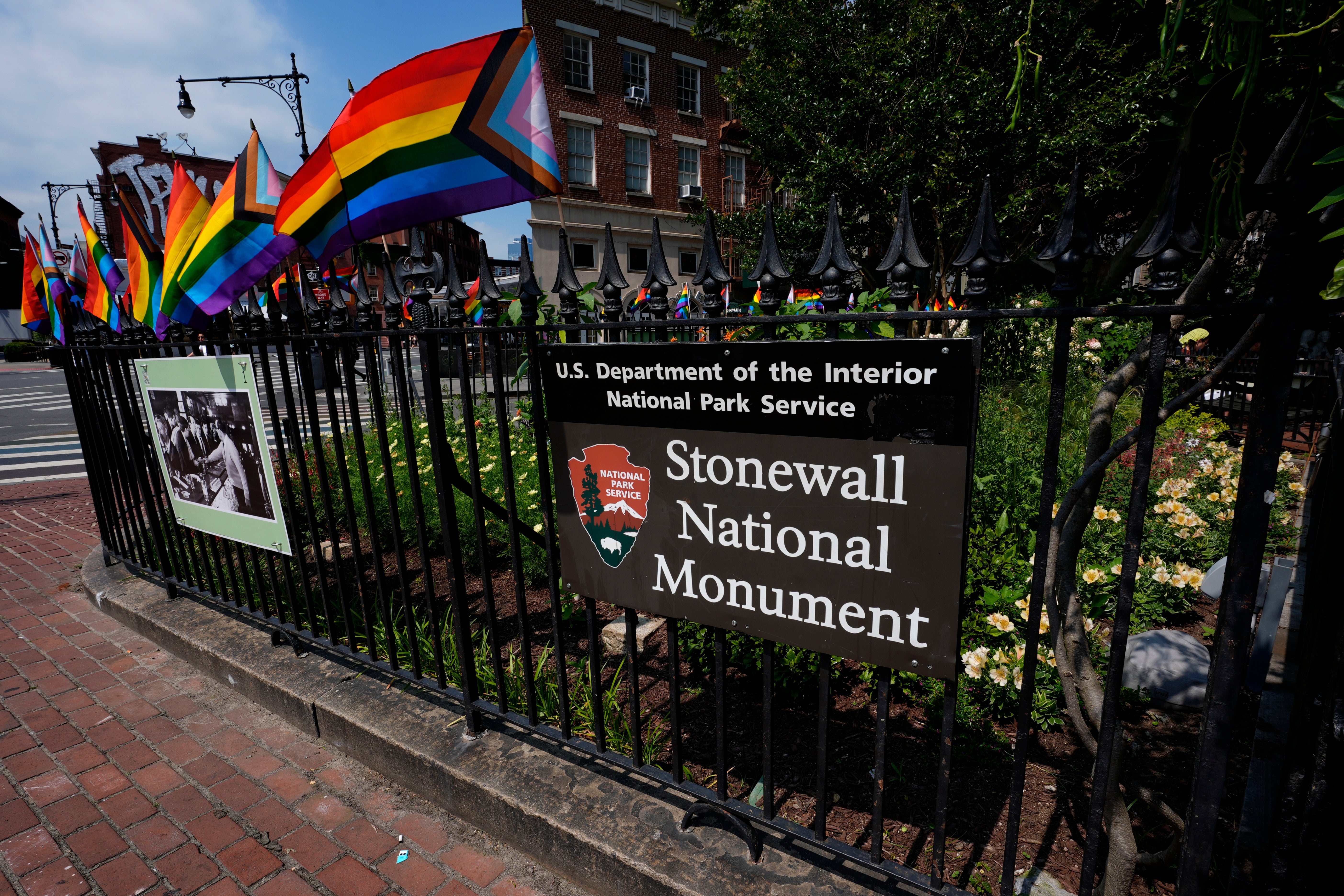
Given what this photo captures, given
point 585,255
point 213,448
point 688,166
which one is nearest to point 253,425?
point 213,448

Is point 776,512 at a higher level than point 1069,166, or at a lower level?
lower

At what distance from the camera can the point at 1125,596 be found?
1.38 m

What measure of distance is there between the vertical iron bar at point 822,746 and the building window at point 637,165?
81.7ft

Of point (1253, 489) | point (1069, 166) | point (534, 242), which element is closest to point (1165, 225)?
point (1253, 489)

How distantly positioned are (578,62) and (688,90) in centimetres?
484

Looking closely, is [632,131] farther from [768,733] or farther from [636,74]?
[768,733]

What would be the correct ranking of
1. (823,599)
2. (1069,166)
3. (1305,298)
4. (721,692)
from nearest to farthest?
1. (1305,298)
2. (823,599)
3. (721,692)
4. (1069,166)

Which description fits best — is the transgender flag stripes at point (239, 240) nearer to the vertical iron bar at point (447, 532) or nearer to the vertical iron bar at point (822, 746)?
the vertical iron bar at point (447, 532)

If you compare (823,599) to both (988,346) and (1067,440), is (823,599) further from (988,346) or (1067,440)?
(988,346)

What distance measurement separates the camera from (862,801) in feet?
7.25

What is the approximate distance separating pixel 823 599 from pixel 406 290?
177 cm

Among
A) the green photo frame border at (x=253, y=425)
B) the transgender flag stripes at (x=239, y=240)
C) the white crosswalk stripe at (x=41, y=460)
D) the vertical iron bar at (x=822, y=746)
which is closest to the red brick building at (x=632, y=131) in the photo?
the white crosswalk stripe at (x=41, y=460)

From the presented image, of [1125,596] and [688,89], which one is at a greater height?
[688,89]

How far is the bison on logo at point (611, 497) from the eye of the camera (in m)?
1.97
